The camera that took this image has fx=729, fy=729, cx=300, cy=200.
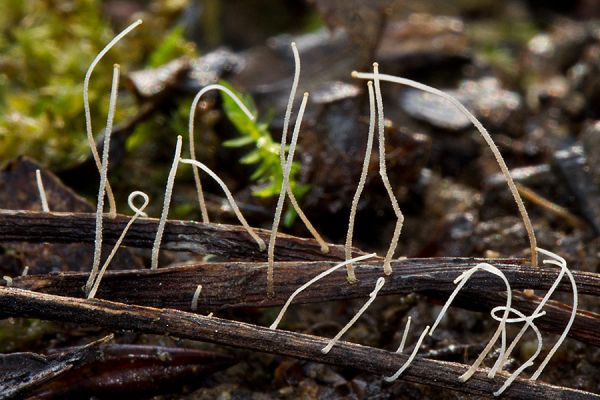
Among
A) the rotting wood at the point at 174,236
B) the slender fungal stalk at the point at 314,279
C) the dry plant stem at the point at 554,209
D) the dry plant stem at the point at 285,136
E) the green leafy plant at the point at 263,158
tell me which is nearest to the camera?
the dry plant stem at the point at 285,136

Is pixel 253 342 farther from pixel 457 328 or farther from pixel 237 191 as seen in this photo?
pixel 237 191

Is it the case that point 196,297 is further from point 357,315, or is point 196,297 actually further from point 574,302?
point 574,302

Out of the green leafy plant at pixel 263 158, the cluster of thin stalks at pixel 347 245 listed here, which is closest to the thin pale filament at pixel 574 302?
the cluster of thin stalks at pixel 347 245

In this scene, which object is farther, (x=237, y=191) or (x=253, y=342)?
(x=237, y=191)

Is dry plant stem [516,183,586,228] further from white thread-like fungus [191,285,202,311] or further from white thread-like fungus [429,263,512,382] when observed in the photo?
white thread-like fungus [191,285,202,311]

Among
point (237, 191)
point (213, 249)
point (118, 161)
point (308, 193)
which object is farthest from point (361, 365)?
point (118, 161)

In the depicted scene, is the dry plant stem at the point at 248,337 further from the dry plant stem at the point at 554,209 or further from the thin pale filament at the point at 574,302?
the dry plant stem at the point at 554,209

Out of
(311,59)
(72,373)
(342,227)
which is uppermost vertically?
(311,59)
